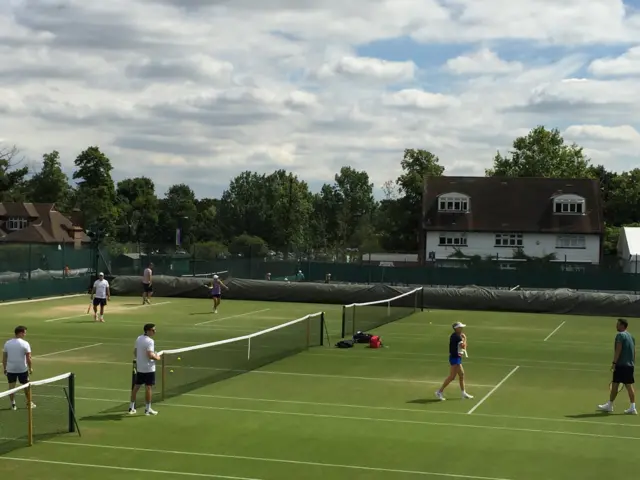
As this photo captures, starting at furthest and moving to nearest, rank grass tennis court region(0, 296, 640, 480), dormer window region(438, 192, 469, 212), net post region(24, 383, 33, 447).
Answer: dormer window region(438, 192, 469, 212)
net post region(24, 383, 33, 447)
grass tennis court region(0, 296, 640, 480)

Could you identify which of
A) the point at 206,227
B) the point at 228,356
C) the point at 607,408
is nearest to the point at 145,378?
the point at 228,356

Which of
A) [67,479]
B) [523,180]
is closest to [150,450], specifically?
[67,479]

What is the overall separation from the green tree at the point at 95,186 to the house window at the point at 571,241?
190ft

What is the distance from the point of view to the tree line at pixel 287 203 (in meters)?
101

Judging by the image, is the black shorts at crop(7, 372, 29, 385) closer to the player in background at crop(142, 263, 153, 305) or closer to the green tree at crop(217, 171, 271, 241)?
the player in background at crop(142, 263, 153, 305)

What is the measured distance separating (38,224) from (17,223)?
3458mm

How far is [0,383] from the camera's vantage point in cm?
2030

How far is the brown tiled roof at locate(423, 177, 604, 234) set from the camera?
79.6 meters

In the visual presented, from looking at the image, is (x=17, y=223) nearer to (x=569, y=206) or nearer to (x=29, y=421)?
(x=569, y=206)

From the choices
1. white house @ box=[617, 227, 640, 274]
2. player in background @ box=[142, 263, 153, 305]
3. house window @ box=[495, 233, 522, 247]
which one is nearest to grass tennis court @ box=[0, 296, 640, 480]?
player in background @ box=[142, 263, 153, 305]

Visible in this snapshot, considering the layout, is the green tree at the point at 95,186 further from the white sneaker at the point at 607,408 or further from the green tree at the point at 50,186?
the white sneaker at the point at 607,408

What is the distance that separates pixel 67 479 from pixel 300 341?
15359 mm

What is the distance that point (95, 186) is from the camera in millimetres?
121625

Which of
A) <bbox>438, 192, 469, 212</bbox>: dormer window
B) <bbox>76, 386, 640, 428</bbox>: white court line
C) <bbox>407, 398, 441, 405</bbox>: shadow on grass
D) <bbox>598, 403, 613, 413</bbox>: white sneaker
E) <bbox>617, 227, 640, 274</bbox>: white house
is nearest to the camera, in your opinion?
<bbox>76, 386, 640, 428</bbox>: white court line
